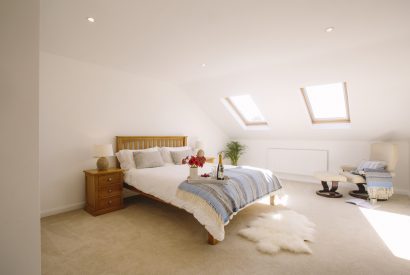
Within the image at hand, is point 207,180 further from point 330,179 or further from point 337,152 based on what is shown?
point 337,152

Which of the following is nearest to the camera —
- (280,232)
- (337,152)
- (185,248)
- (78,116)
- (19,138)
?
(19,138)

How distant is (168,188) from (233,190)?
888 millimetres

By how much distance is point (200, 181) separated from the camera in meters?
2.87

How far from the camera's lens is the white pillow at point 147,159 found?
4.00 meters

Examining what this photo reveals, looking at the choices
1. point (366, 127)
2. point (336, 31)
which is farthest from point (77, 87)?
point (366, 127)

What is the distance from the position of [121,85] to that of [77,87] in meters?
0.80

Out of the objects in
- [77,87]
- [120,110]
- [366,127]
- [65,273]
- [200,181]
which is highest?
[77,87]

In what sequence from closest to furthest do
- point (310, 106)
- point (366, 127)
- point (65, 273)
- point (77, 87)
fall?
point (65, 273) < point (77, 87) < point (366, 127) < point (310, 106)

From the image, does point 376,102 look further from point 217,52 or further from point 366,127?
point 217,52

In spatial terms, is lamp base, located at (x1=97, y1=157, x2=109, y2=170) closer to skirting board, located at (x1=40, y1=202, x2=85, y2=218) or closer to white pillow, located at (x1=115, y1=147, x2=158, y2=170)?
white pillow, located at (x1=115, y1=147, x2=158, y2=170)

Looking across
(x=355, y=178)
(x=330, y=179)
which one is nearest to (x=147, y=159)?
(x=330, y=179)

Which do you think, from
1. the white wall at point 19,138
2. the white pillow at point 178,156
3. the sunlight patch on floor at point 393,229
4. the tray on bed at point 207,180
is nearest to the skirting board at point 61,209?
the white pillow at point 178,156

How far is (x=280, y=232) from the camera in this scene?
2742 mm

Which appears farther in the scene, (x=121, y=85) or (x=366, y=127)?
(x=366, y=127)
